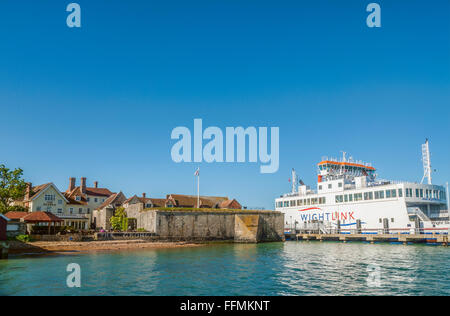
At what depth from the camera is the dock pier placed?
45956 mm

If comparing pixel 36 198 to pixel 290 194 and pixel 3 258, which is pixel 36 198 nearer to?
pixel 3 258

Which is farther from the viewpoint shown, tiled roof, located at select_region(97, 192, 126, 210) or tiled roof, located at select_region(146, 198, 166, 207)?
tiled roof, located at select_region(146, 198, 166, 207)

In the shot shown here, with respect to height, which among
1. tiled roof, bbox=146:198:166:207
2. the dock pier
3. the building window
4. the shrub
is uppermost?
the building window

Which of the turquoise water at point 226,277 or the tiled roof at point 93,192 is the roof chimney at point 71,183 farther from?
the turquoise water at point 226,277

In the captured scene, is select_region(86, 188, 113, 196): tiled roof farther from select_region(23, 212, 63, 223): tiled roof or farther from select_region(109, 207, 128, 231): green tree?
select_region(23, 212, 63, 223): tiled roof

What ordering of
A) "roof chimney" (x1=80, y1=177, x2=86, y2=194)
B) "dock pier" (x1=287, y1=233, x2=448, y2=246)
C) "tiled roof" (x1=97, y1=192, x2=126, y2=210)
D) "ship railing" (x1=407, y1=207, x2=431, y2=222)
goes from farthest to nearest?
"roof chimney" (x1=80, y1=177, x2=86, y2=194) < "tiled roof" (x1=97, y1=192, x2=126, y2=210) < "ship railing" (x1=407, y1=207, x2=431, y2=222) < "dock pier" (x1=287, y1=233, x2=448, y2=246)

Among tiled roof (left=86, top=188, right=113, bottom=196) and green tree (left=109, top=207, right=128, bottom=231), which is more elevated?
tiled roof (left=86, top=188, right=113, bottom=196)

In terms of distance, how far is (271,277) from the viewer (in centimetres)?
2209

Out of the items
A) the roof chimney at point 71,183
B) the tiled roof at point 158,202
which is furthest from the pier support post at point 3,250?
the roof chimney at point 71,183

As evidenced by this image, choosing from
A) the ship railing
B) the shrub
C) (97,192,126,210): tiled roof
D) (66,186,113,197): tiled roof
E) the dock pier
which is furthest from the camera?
(66,186,113,197): tiled roof

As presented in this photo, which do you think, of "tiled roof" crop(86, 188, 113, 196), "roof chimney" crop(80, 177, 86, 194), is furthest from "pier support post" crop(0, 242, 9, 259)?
"tiled roof" crop(86, 188, 113, 196)

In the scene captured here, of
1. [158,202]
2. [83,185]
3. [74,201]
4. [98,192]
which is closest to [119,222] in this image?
[74,201]

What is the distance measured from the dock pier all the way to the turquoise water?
18.1 meters
